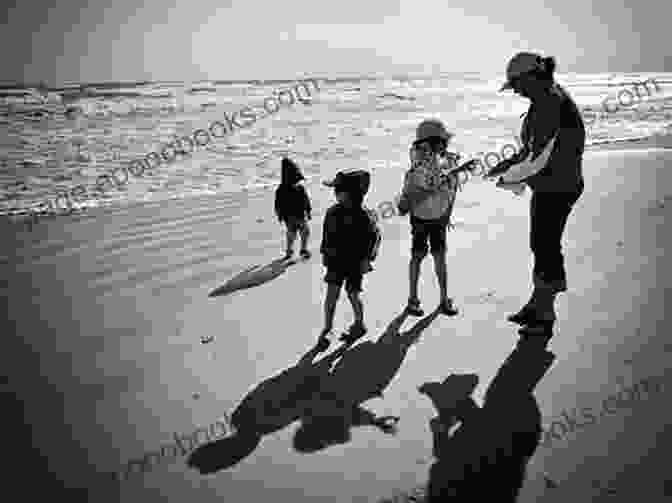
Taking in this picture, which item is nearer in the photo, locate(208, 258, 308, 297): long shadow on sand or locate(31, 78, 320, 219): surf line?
locate(208, 258, 308, 297): long shadow on sand

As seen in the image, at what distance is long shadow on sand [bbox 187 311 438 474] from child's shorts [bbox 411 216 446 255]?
85 centimetres

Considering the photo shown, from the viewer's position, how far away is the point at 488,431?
2.77 meters

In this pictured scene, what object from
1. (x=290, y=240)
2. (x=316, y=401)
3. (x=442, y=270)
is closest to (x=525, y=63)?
(x=442, y=270)

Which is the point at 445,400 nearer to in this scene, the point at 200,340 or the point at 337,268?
the point at 337,268

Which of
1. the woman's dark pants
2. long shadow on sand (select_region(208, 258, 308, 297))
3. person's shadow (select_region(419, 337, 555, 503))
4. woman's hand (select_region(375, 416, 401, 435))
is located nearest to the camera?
person's shadow (select_region(419, 337, 555, 503))

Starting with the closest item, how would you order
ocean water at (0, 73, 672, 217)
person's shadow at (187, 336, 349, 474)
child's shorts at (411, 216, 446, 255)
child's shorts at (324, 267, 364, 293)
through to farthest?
person's shadow at (187, 336, 349, 474) → child's shorts at (324, 267, 364, 293) → child's shorts at (411, 216, 446, 255) → ocean water at (0, 73, 672, 217)

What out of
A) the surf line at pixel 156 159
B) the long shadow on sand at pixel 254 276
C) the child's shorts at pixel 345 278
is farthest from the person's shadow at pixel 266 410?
the surf line at pixel 156 159

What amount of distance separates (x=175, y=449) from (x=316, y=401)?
0.99 m

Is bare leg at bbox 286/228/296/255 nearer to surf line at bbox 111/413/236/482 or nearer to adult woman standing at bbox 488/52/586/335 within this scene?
adult woman standing at bbox 488/52/586/335

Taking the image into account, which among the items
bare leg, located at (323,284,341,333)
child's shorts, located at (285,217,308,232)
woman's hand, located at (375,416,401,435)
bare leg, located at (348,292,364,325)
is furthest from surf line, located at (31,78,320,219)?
woman's hand, located at (375,416,401,435)

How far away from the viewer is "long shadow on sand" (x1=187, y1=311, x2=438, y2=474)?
2.79 metres

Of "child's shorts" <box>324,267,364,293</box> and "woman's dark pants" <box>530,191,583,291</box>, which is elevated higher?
"woman's dark pants" <box>530,191,583,291</box>

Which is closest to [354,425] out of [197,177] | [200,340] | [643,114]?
[200,340]

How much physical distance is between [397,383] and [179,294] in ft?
9.32
